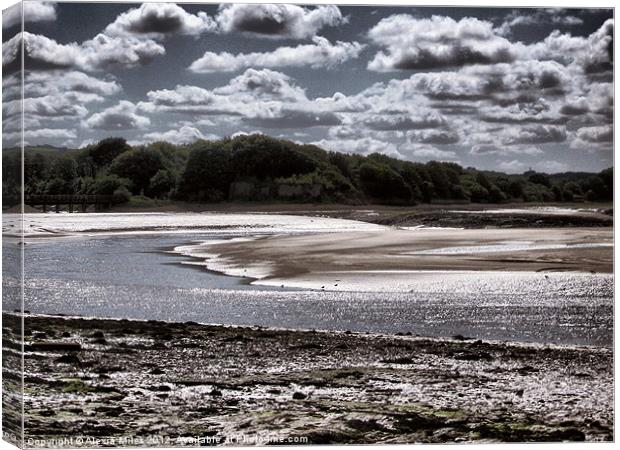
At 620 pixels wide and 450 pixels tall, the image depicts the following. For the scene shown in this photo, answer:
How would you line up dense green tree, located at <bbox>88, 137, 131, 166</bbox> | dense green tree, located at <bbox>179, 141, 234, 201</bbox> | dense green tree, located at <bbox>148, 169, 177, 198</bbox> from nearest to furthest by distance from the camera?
dense green tree, located at <bbox>88, 137, 131, 166</bbox>
dense green tree, located at <bbox>179, 141, 234, 201</bbox>
dense green tree, located at <bbox>148, 169, 177, 198</bbox>

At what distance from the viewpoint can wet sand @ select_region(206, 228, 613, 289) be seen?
34.0 ft

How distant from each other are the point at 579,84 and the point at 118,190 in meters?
4.64

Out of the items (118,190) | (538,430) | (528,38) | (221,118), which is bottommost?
(538,430)

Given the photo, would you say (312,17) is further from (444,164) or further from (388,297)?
(388,297)

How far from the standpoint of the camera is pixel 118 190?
10.4 metres

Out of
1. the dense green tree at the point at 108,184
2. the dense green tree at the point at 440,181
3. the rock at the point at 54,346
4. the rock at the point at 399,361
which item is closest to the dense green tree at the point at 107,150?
the dense green tree at the point at 108,184

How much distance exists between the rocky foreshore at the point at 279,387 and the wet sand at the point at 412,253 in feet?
2.54

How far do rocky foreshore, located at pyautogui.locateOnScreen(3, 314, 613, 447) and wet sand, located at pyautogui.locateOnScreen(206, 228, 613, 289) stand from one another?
30.5 inches

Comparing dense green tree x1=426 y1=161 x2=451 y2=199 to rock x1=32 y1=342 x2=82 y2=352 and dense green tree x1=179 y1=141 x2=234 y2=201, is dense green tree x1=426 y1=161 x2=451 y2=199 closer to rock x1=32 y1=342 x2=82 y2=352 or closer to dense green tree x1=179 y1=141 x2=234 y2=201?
dense green tree x1=179 y1=141 x2=234 y2=201

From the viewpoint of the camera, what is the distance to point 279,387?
953 cm

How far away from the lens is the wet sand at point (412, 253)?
10352 millimetres

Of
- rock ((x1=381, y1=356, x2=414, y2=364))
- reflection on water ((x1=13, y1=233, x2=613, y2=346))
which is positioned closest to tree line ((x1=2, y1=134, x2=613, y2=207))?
reflection on water ((x1=13, y1=233, x2=613, y2=346))

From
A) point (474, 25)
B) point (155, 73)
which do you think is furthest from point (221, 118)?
point (474, 25)

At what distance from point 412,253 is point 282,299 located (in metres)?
1.45
